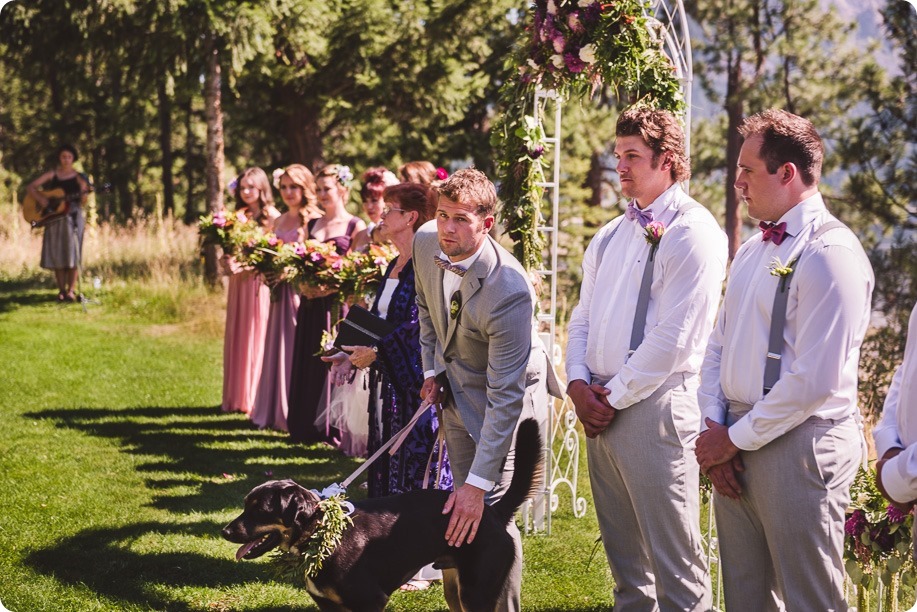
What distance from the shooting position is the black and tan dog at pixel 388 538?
3.42m

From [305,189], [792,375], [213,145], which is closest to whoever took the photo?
[792,375]

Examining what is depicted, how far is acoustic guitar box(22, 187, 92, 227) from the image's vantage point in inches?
564

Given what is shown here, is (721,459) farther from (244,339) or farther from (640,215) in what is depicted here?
(244,339)

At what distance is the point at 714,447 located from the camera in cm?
336

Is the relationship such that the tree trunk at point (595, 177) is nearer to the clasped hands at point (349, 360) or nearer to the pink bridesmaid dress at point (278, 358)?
the pink bridesmaid dress at point (278, 358)

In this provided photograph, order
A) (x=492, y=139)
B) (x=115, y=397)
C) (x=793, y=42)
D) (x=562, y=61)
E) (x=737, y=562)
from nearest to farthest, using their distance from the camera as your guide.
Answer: (x=737, y=562), (x=562, y=61), (x=492, y=139), (x=115, y=397), (x=793, y=42)

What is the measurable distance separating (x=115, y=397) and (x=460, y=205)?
723 centimetres

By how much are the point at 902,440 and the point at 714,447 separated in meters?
0.66

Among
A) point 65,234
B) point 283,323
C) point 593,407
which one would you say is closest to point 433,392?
point 593,407

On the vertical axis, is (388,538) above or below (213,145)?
below

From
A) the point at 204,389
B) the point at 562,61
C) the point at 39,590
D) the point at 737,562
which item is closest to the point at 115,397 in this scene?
the point at 204,389

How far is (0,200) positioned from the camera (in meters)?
27.0

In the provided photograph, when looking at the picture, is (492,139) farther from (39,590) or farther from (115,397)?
(115,397)

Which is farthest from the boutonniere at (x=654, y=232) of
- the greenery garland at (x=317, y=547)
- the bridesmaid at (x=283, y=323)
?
the bridesmaid at (x=283, y=323)
